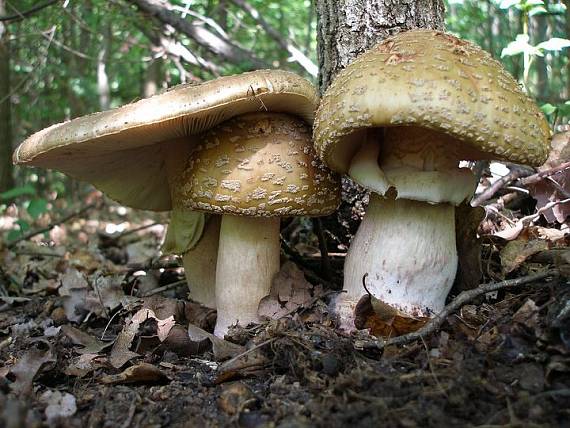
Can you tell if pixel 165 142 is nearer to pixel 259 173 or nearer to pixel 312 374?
pixel 259 173

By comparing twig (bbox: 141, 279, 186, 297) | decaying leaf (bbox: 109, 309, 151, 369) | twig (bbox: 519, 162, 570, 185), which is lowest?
twig (bbox: 141, 279, 186, 297)

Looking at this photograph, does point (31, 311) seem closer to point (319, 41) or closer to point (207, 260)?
point (207, 260)

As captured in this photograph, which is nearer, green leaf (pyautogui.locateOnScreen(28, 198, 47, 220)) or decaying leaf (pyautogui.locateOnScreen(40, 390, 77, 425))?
decaying leaf (pyautogui.locateOnScreen(40, 390, 77, 425))

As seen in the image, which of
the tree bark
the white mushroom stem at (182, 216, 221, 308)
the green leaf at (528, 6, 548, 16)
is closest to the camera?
the tree bark

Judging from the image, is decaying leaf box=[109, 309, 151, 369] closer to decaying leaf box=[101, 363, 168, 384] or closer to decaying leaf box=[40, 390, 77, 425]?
decaying leaf box=[101, 363, 168, 384]

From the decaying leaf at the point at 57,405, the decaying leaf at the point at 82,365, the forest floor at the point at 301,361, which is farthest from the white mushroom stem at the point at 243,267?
the decaying leaf at the point at 57,405

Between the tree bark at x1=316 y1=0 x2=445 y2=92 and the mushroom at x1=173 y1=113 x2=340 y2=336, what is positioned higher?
the tree bark at x1=316 y1=0 x2=445 y2=92

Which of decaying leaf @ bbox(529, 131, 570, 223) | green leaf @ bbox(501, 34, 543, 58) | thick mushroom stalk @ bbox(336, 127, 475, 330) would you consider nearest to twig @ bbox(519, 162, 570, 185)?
decaying leaf @ bbox(529, 131, 570, 223)

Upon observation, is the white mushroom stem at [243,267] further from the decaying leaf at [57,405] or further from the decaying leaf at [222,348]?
the decaying leaf at [57,405]
